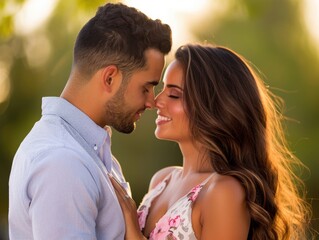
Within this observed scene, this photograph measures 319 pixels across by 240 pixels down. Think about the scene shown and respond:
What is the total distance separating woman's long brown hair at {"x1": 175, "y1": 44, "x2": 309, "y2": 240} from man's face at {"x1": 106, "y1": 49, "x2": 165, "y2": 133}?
0.29 metres

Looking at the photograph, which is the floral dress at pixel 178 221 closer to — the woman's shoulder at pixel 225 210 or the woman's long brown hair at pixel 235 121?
the woman's shoulder at pixel 225 210

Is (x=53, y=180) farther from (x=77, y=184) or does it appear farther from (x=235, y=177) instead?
(x=235, y=177)

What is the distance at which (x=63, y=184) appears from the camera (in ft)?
10.3

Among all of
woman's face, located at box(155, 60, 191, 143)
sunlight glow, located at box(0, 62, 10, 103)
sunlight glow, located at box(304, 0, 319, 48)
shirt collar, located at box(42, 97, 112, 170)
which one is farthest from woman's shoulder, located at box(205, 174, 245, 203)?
sunlight glow, located at box(0, 62, 10, 103)

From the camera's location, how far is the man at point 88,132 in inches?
124

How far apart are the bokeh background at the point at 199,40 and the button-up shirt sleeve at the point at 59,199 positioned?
12772 mm

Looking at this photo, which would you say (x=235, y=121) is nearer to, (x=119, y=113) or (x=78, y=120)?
(x=119, y=113)

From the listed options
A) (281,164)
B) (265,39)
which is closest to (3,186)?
(265,39)

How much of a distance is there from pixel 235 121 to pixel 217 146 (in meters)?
0.15

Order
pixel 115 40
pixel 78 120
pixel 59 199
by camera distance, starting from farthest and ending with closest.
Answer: pixel 115 40 → pixel 78 120 → pixel 59 199

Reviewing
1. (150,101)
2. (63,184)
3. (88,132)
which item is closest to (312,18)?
(150,101)

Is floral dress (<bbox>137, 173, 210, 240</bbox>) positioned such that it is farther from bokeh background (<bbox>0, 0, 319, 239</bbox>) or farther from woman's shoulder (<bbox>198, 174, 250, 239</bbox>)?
bokeh background (<bbox>0, 0, 319, 239</bbox>)

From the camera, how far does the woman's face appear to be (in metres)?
4.08

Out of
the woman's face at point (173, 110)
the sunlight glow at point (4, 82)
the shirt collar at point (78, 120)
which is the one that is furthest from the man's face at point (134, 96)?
the sunlight glow at point (4, 82)
